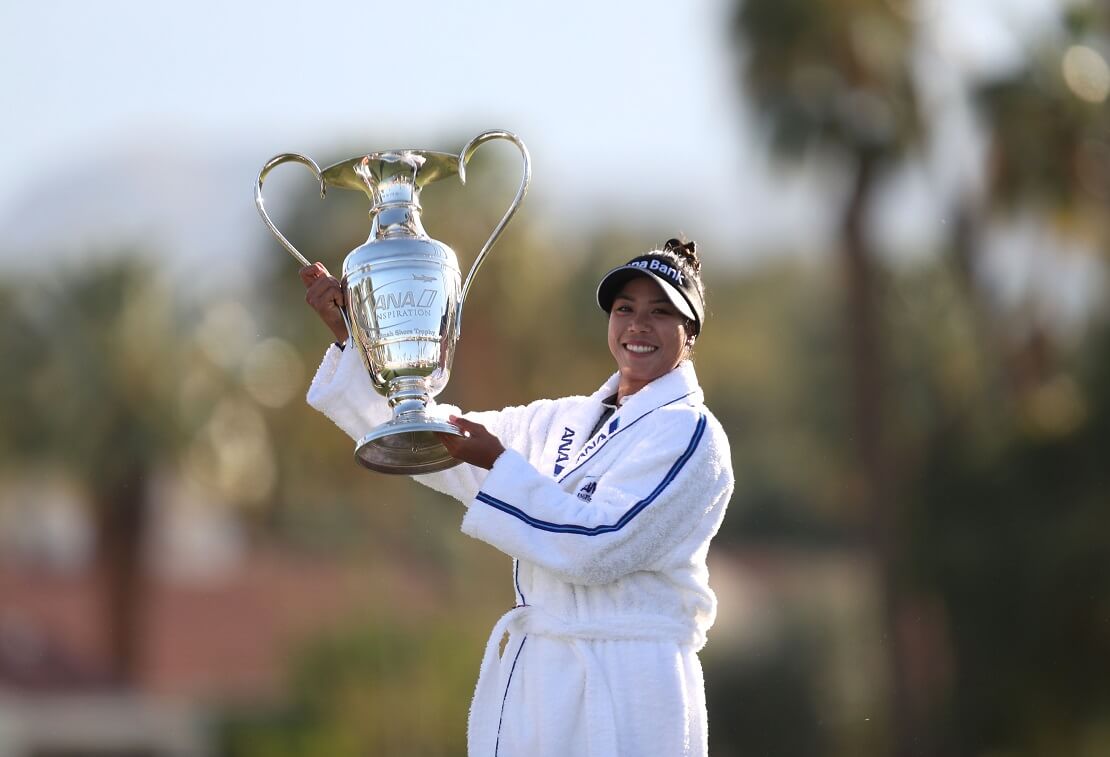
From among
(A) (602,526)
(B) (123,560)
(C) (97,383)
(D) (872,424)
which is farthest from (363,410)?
→ (B) (123,560)

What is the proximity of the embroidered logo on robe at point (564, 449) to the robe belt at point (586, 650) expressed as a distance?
41cm

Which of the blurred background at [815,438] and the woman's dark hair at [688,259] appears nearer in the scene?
the woman's dark hair at [688,259]

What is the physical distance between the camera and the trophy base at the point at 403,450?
507 centimetres

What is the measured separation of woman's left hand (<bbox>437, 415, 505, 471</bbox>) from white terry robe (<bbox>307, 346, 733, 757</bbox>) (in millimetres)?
66

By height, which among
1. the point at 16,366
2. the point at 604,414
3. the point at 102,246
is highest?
the point at 102,246

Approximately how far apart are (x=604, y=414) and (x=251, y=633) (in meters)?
34.1

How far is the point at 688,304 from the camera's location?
200 inches

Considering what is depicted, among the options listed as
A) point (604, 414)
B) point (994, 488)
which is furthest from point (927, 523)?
point (604, 414)

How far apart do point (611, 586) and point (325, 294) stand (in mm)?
1160

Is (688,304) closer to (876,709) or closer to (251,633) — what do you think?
(876,709)

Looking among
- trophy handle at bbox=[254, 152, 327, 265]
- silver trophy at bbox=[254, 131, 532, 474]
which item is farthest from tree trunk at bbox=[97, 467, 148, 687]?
silver trophy at bbox=[254, 131, 532, 474]

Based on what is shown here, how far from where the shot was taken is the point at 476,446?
16.4 ft

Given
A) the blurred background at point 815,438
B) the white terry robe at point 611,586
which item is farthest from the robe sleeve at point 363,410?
the blurred background at point 815,438

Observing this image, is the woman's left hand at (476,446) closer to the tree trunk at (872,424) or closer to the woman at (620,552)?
the woman at (620,552)
